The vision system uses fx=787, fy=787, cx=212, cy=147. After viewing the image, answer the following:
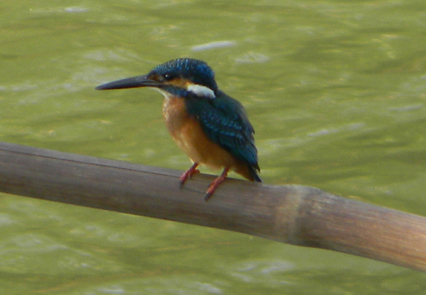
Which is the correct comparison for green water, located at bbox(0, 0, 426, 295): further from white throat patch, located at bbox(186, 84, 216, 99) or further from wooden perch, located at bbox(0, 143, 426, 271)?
wooden perch, located at bbox(0, 143, 426, 271)

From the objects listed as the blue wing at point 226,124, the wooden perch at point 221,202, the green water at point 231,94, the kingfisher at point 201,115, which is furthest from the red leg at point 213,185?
the green water at point 231,94

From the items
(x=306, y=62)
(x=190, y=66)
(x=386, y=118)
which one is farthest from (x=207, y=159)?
(x=306, y=62)

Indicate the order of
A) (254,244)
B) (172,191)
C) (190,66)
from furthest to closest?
(254,244) → (190,66) → (172,191)

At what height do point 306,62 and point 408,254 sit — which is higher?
point 408,254

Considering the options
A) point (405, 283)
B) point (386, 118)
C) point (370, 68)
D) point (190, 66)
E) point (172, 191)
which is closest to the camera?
point (172, 191)

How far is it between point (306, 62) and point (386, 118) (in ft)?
3.20

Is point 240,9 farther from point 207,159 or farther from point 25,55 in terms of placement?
point 207,159

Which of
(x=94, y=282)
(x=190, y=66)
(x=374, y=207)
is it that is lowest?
(x=94, y=282)

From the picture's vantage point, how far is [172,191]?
6.64 feet

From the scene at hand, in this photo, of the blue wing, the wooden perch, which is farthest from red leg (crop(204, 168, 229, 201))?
the blue wing

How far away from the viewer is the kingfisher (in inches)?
91.9

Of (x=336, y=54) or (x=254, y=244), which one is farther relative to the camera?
(x=336, y=54)

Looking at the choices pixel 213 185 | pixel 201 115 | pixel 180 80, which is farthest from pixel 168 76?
pixel 213 185

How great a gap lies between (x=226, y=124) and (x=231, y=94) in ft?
10.8
